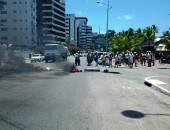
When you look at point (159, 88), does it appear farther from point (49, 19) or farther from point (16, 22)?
point (49, 19)

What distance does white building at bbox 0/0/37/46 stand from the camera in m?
123

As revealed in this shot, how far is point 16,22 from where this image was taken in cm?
12462

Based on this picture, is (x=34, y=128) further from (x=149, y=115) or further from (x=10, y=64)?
(x=10, y=64)

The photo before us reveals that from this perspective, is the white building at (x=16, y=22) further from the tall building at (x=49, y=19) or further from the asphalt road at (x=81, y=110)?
the asphalt road at (x=81, y=110)

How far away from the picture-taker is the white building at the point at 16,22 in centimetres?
12275

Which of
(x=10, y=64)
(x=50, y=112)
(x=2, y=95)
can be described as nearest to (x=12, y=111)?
(x=50, y=112)

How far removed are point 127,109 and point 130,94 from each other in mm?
3677

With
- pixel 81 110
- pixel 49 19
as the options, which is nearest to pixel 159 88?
pixel 81 110

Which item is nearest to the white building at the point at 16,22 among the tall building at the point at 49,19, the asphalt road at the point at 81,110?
the tall building at the point at 49,19

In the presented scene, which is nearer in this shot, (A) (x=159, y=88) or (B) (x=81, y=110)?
(B) (x=81, y=110)

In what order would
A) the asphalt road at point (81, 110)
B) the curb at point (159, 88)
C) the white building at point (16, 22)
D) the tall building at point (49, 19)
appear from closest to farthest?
the asphalt road at point (81, 110), the curb at point (159, 88), the white building at point (16, 22), the tall building at point (49, 19)

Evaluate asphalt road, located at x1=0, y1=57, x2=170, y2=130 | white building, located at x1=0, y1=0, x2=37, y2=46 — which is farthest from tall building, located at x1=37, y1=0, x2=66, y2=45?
asphalt road, located at x1=0, y1=57, x2=170, y2=130

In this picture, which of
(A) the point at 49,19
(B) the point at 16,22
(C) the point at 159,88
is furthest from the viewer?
(A) the point at 49,19

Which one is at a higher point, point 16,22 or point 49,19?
point 49,19
